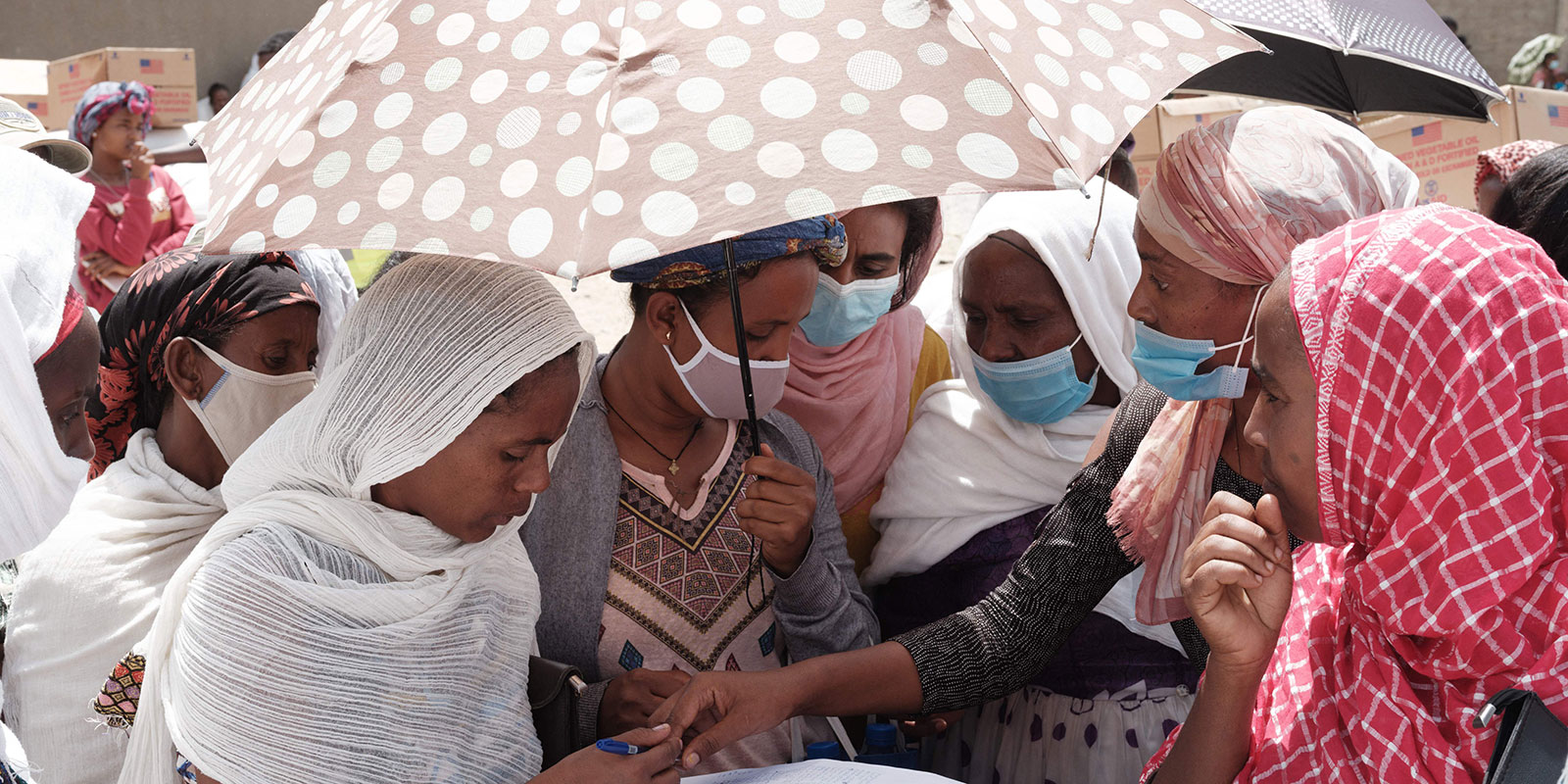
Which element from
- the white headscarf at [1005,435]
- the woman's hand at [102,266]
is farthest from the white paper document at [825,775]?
the woman's hand at [102,266]

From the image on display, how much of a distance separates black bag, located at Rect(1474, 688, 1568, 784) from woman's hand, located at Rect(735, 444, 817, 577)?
118cm

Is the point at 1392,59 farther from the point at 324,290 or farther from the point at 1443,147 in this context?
the point at 1443,147

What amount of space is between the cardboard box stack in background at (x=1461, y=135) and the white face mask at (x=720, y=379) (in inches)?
164

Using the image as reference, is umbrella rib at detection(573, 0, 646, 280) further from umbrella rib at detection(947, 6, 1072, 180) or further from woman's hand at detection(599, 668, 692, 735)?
woman's hand at detection(599, 668, 692, 735)

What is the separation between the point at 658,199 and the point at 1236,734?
1.20 m

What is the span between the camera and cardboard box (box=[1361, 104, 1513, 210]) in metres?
5.74

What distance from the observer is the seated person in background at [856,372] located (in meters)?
3.21

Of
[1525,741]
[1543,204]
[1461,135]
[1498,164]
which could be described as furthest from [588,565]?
[1461,135]

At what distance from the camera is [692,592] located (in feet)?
8.03

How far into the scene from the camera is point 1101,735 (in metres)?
2.75

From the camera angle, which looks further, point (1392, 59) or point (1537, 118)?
point (1537, 118)

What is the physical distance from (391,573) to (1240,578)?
135cm

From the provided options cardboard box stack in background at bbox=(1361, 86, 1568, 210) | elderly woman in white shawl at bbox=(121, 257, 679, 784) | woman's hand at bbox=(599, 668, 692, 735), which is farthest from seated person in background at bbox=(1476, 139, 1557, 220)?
elderly woman in white shawl at bbox=(121, 257, 679, 784)

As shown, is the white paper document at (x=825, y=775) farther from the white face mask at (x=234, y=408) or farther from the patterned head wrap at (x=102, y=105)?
the patterned head wrap at (x=102, y=105)
